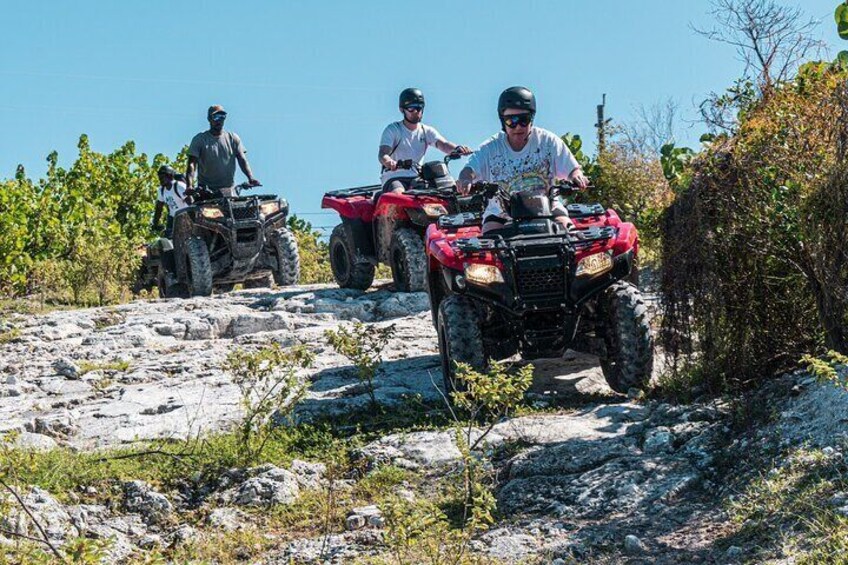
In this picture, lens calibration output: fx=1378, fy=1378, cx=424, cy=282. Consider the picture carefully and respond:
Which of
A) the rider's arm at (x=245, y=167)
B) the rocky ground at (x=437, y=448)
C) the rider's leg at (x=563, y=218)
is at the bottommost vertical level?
the rocky ground at (x=437, y=448)

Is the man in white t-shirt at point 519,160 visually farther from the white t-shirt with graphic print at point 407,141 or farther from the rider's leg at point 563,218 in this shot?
the white t-shirt with graphic print at point 407,141

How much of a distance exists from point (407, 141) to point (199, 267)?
3.65m

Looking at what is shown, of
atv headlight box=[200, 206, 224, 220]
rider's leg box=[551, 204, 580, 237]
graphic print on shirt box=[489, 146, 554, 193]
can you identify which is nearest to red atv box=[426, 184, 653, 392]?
rider's leg box=[551, 204, 580, 237]

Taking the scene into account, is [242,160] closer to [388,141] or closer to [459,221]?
[388,141]

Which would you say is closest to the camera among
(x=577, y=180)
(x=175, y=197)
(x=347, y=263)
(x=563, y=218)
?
(x=563, y=218)

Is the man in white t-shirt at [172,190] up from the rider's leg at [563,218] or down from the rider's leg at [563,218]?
up

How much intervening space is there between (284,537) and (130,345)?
589 centimetres

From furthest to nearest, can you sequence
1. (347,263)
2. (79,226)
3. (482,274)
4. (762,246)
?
1. (79,226)
2. (347,263)
3. (482,274)
4. (762,246)

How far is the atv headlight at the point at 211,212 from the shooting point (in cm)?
1656

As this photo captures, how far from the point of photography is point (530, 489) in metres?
7.16

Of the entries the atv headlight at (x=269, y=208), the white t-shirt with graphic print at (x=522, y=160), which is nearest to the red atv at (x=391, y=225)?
the atv headlight at (x=269, y=208)

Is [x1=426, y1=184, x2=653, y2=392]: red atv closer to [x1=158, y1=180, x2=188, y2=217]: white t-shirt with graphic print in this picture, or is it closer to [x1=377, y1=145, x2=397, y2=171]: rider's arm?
[x1=377, y1=145, x2=397, y2=171]: rider's arm

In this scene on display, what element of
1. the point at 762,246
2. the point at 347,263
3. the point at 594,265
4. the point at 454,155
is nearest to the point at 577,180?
the point at 594,265

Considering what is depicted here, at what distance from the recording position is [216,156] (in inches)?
658
